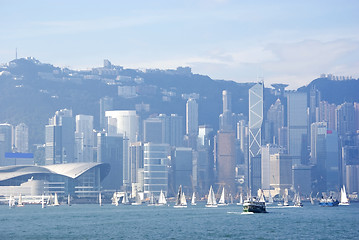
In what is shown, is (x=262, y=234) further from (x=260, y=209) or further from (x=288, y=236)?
(x=260, y=209)

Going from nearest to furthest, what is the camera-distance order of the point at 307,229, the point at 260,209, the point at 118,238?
the point at 118,238 → the point at 307,229 → the point at 260,209

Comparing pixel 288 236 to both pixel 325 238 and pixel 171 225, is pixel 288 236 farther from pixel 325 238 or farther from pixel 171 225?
pixel 171 225

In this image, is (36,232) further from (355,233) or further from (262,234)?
(355,233)

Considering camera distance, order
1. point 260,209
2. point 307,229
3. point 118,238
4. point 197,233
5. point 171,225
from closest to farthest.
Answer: point 118,238 < point 197,233 < point 307,229 < point 171,225 < point 260,209

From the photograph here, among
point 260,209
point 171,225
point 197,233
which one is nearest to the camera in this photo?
point 197,233

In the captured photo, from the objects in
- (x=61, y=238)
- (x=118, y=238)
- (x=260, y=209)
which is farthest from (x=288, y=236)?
(x=260, y=209)

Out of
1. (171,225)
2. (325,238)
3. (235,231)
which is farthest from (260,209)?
(325,238)

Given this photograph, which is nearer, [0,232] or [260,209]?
[0,232]

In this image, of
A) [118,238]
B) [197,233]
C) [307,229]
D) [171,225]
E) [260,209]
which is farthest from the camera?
[260,209]

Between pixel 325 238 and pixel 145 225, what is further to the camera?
pixel 145 225
